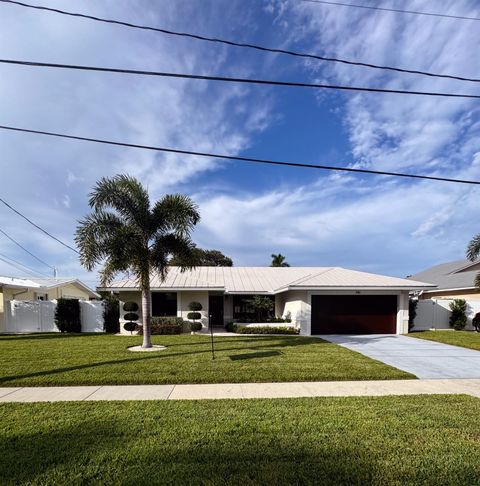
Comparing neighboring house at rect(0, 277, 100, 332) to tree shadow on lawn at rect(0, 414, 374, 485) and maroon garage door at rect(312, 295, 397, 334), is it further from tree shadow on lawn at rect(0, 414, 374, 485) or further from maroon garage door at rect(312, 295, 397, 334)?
tree shadow on lawn at rect(0, 414, 374, 485)

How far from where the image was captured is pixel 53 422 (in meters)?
5.88

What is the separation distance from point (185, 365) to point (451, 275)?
29.3 meters

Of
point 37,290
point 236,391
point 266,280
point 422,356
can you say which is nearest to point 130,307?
point 266,280

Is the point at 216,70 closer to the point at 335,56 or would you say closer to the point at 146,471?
the point at 335,56

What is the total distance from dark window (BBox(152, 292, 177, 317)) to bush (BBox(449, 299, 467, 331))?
16.0 meters

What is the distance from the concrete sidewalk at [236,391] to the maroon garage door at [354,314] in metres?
10.7

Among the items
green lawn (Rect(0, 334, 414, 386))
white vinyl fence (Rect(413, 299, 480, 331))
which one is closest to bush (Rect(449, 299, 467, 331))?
white vinyl fence (Rect(413, 299, 480, 331))

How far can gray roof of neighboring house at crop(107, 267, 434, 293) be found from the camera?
763 inches

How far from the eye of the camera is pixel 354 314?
19859 mm

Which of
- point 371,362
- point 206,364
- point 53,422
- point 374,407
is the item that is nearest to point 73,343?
point 206,364

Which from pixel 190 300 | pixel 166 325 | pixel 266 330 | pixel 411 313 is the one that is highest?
pixel 190 300

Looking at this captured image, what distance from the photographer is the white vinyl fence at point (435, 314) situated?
22.4 meters

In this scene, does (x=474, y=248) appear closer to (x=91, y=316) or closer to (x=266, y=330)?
(x=266, y=330)

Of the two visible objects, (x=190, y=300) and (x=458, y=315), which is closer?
(x=190, y=300)
